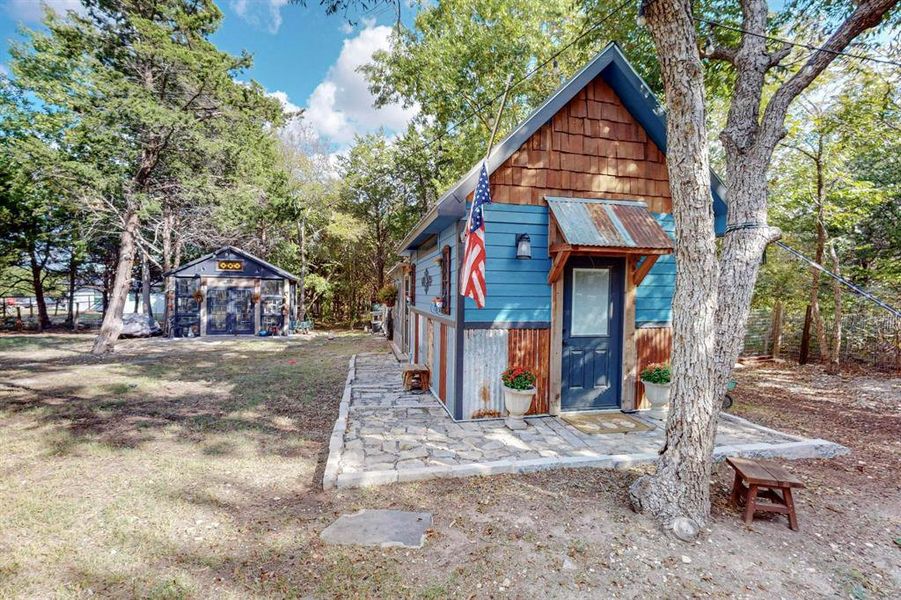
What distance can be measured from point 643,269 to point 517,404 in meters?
2.54

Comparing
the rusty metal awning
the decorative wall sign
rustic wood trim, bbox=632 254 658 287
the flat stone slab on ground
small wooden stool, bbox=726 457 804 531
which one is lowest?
the flat stone slab on ground

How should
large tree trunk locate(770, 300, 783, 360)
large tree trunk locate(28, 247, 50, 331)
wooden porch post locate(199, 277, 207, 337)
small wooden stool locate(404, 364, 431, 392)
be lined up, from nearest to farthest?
small wooden stool locate(404, 364, 431, 392) → large tree trunk locate(770, 300, 783, 360) → wooden porch post locate(199, 277, 207, 337) → large tree trunk locate(28, 247, 50, 331)

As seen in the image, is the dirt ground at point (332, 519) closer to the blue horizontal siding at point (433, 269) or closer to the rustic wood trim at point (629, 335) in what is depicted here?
the rustic wood trim at point (629, 335)

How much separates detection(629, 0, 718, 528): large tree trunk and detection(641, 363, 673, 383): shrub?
2657 millimetres

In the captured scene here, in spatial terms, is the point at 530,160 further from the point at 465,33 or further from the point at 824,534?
the point at 465,33

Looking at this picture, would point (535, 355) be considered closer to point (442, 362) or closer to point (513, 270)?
point (513, 270)

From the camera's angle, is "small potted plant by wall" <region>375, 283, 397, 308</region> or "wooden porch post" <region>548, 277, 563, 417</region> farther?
"small potted plant by wall" <region>375, 283, 397, 308</region>

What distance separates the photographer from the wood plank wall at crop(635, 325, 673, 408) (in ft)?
19.6

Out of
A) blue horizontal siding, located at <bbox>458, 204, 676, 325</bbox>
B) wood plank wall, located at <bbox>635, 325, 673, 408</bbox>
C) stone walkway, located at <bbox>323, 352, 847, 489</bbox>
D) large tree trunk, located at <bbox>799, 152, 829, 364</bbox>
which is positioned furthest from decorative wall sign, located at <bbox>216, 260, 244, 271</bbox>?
large tree trunk, located at <bbox>799, 152, 829, 364</bbox>

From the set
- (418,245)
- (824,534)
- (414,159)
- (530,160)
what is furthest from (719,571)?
(414,159)

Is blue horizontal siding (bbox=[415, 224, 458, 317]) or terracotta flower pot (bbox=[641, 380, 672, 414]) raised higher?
blue horizontal siding (bbox=[415, 224, 458, 317])

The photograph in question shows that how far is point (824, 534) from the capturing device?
307 cm

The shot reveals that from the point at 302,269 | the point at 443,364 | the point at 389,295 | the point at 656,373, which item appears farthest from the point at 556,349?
the point at 302,269

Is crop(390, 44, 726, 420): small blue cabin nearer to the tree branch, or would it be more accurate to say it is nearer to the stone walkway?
the stone walkway
